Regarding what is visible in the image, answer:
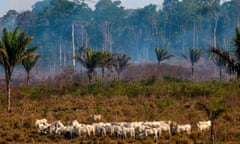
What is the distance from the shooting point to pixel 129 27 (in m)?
109

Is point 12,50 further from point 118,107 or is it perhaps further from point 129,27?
point 129,27

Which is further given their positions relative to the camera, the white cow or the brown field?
the white cow

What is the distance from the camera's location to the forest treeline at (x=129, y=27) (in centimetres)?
9638

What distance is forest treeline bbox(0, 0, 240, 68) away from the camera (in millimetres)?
96375

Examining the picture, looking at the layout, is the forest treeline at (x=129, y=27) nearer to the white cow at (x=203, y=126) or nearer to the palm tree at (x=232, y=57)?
the palm tree at (x=232, y=57)

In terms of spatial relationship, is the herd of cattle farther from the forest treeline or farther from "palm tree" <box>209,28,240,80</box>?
the forest treeline

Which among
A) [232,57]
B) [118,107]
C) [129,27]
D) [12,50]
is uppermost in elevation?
[129,27]

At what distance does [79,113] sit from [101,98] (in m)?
5.65

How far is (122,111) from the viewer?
25500 mm

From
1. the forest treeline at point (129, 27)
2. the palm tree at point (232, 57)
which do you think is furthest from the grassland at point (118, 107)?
the forest treeline at point (129, 27)

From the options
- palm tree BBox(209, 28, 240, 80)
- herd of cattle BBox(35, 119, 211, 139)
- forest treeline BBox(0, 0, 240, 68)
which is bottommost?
herd of cattle BBox(35, 119, 211, 139)

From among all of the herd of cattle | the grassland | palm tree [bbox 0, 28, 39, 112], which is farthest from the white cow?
palm tree [bbox 0, 28, 39, 112]

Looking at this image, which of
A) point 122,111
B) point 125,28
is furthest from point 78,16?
point 122,111

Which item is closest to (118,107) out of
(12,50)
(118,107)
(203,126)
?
(118,107)
